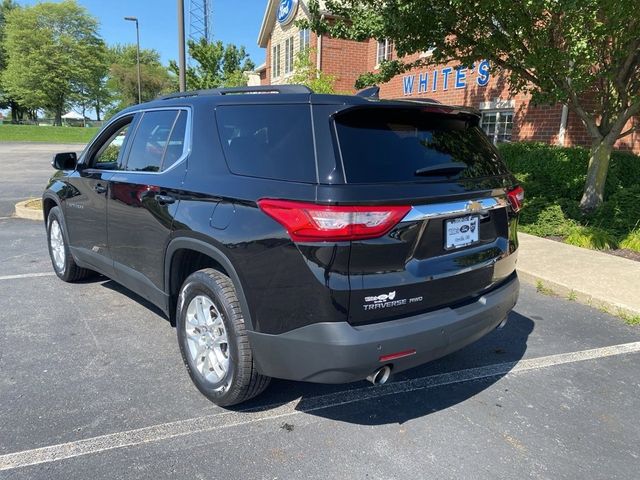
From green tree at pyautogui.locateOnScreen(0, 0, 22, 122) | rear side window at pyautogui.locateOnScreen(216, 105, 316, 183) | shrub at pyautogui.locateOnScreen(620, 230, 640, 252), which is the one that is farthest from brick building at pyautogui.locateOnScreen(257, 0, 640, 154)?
green tree at pyautogui.locateOnScreen(0, 0, 22, 122)

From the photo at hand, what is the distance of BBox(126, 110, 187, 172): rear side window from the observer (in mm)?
3523

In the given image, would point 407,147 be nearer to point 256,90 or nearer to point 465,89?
point 256,90

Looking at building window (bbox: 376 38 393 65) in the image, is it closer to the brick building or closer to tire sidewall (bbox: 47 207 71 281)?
the brick building

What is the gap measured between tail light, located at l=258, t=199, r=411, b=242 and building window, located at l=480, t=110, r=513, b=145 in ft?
34.4

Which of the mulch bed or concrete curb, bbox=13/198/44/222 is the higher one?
concrete curb, bbox=13/198/44/222

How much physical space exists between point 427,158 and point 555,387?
1898mm

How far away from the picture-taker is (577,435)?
9.70ft

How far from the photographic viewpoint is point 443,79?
1391 centimetres

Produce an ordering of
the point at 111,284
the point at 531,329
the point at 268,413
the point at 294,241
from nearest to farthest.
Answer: the point at 294,241 < the point at 268,413 < the point at 531,329 < the point at 111,284

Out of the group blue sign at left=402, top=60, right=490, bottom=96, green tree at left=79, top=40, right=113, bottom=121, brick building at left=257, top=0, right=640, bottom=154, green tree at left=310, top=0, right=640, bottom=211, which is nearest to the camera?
green tree at left=310, top=0, right=640, bottom=211

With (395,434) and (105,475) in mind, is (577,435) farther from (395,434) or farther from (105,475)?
(105,475)

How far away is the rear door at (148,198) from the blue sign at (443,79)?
9.60 metres

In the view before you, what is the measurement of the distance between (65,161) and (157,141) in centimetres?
179

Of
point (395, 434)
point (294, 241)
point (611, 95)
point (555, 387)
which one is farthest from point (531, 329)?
point (611, 95)
